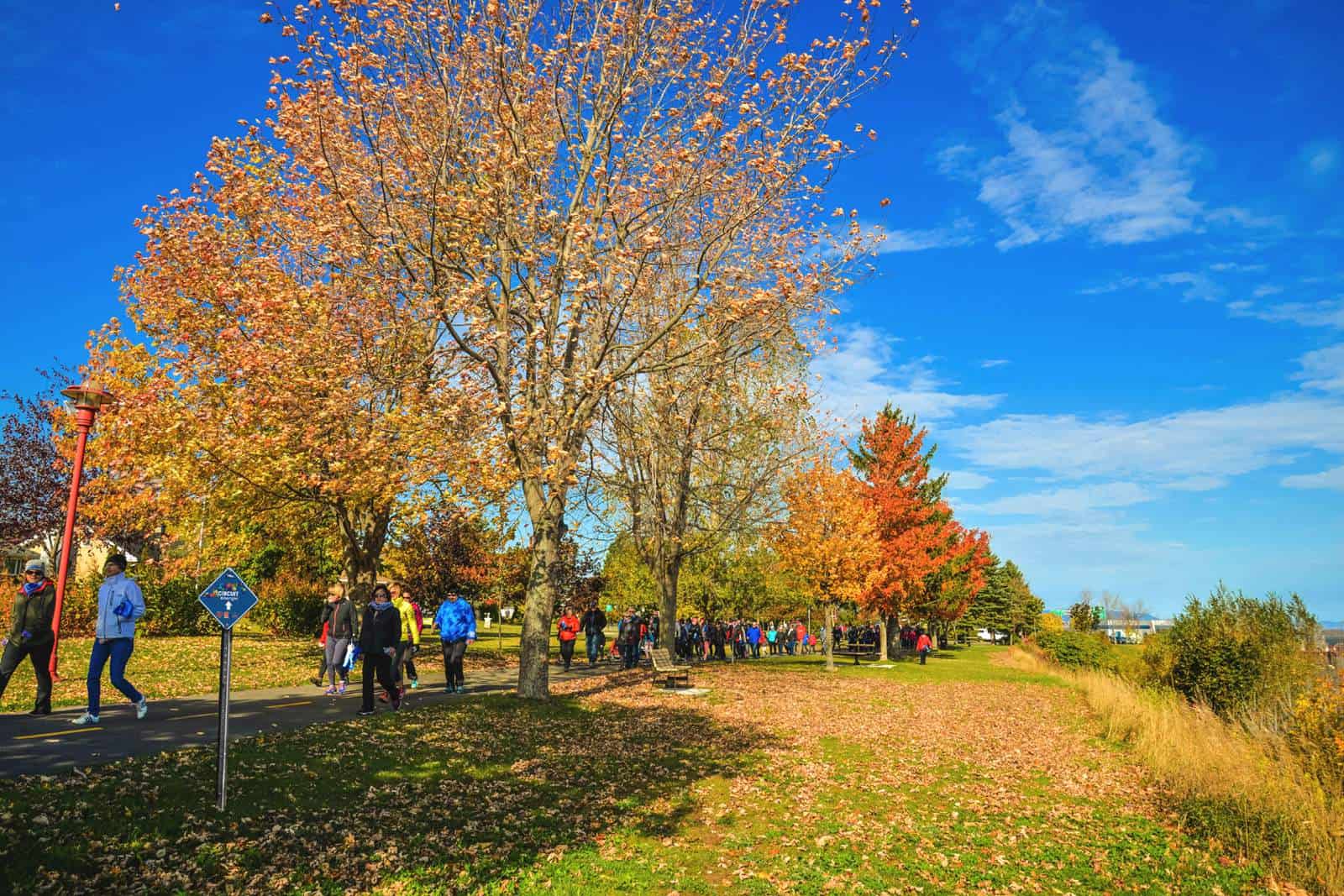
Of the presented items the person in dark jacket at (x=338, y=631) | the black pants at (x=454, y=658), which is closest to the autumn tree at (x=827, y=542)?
the black pants at (x=454, y=658)

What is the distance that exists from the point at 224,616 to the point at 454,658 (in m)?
10.0

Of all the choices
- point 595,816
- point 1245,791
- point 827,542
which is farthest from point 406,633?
point 827,542

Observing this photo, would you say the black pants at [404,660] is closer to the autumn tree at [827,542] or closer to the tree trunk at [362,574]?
the tree trunk at [362,574]

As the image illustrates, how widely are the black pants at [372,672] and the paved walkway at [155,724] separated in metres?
0.44

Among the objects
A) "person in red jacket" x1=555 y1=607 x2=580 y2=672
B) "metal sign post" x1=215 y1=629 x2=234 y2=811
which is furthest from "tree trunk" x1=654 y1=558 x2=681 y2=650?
"metal sign post" x1=215 y1=629 x2=234 y2=811

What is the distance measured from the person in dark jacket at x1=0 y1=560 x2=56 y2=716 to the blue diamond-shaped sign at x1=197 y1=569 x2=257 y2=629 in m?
5.21

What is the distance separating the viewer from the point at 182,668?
61.8 feet

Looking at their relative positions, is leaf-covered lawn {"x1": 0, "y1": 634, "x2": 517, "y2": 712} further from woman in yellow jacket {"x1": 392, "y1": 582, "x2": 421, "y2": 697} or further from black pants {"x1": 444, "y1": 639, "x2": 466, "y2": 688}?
black pants {"x1": 444, "y1": 639, "x2": 466, "y2": 688}

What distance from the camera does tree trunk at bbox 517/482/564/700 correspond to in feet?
54.6

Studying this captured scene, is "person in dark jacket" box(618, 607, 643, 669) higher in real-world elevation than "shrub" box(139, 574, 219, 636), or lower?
lower

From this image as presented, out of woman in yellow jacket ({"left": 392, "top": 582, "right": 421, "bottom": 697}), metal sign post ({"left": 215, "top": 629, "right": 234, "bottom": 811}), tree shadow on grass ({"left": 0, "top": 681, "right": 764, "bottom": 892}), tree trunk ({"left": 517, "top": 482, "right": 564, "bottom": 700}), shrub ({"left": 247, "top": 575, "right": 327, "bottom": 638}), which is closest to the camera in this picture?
tree shadow on grass ({"left": 0, "top": 681, "right": 764, "bottom": 892})

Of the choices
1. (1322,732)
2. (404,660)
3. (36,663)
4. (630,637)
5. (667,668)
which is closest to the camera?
(36,663)

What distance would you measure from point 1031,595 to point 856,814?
10307cm

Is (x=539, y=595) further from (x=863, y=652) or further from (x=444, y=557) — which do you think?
(x=863, y=652)
